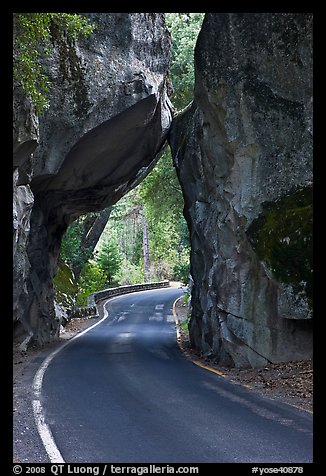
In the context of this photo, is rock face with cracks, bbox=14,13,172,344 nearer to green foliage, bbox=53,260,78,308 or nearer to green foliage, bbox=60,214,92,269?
green foliage, bbox=53,260,78,308

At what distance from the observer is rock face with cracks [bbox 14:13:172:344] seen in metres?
15.8

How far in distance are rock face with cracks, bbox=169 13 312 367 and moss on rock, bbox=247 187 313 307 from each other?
0.08 ft

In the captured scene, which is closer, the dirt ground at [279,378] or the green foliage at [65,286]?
the dirt ground at [279,378]

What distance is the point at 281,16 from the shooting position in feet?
43.4

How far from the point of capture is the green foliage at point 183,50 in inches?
987

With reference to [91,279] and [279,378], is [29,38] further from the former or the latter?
[91,279]

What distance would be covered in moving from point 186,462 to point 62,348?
13216 millimetres

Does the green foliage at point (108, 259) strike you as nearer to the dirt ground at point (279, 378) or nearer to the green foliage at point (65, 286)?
the green foliage at point (65, 286)

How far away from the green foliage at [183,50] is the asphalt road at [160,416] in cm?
1555

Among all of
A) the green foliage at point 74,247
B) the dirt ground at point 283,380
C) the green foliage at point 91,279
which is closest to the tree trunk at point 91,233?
the green foliage at point 74,247

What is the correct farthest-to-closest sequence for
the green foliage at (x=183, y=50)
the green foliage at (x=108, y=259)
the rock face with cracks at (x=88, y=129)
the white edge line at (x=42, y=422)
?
the green foliage at (x=108, y=259) → the green foliage at (x=183, y=50) → the rock face with cracks at (x=88, y=129) → the white edge line at (x=42, y=422)

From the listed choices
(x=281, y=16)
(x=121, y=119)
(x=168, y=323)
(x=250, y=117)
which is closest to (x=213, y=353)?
(x=250, y=117)

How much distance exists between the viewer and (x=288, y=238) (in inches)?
475

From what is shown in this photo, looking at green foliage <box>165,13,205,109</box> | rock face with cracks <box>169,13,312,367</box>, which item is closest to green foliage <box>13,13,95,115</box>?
rock face with cracks <box>169,13,312,367</box>
